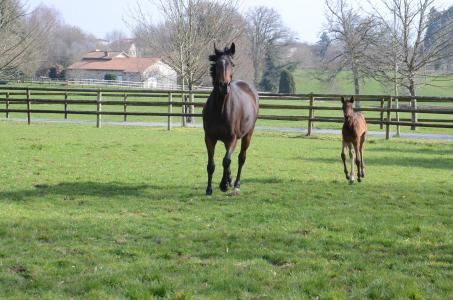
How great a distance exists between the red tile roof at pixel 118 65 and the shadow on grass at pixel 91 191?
71.7 metres

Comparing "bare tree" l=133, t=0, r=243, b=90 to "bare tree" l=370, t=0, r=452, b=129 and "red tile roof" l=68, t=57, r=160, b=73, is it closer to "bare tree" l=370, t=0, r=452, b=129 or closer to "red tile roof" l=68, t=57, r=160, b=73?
"bare tree" l=370, t=0, r=452, b=129

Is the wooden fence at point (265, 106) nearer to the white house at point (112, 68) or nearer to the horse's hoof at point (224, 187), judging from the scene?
the horse's hoof at point (224, 187)

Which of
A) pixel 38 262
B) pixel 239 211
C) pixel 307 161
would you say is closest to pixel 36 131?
pixel 307 161

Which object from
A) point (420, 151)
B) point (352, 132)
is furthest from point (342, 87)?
point (352, 132)

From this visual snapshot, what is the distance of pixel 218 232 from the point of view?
596 cm

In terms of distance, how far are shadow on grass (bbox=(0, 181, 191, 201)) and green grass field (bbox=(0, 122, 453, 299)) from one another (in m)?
0.03

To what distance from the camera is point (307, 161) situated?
12703 millimetres

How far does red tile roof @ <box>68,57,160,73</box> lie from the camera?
81.2 metres

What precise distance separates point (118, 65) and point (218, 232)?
84482 mm

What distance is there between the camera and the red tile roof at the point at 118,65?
81206 millimetres

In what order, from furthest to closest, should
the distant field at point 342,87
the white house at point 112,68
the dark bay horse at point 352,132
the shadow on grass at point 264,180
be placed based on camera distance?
the white house at point 112,68
the distant field at point 342,87
the dark bay horse at point 352,132
the shadow on grass at point 264,180

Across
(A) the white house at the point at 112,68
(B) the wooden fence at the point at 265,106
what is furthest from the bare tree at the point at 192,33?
(A) the white house at the point at 112,68

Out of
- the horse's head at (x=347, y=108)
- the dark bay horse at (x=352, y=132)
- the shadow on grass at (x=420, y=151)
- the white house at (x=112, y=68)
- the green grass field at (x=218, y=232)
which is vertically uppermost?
the white house at (x=112, y=68)

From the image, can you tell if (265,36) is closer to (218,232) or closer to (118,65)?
(118,65)
